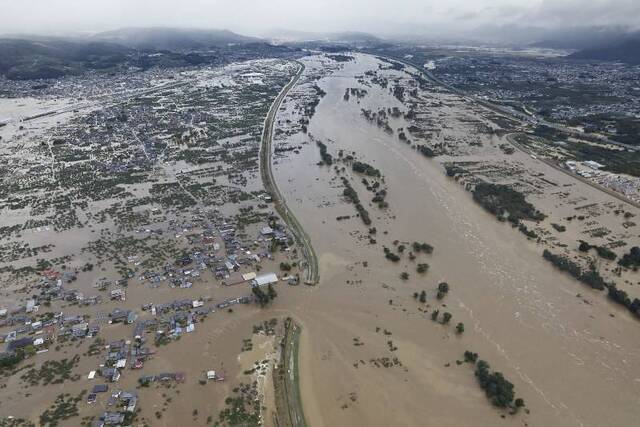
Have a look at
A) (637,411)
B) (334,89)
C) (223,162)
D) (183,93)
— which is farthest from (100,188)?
(334,89)

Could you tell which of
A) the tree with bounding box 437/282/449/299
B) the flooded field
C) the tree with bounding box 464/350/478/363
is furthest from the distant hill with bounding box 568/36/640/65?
the tree with bounding box 464/350/478/363

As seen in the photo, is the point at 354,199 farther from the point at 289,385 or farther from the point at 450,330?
the point at 289,385

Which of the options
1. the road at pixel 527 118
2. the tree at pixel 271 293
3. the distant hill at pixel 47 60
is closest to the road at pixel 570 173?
the road at pixel 527 118

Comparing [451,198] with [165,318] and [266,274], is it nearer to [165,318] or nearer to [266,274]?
[266,274]

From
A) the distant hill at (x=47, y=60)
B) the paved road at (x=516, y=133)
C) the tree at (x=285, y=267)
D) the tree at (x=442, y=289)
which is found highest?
the distant hill at (x=47, y=60)

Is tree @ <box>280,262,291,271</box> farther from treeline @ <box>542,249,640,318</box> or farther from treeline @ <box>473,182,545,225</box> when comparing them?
treeline @ <box>473,182,545,225</box>

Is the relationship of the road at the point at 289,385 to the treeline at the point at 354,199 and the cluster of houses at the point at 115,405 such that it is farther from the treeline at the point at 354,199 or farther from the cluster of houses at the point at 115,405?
the treeline at the point at 354,199
